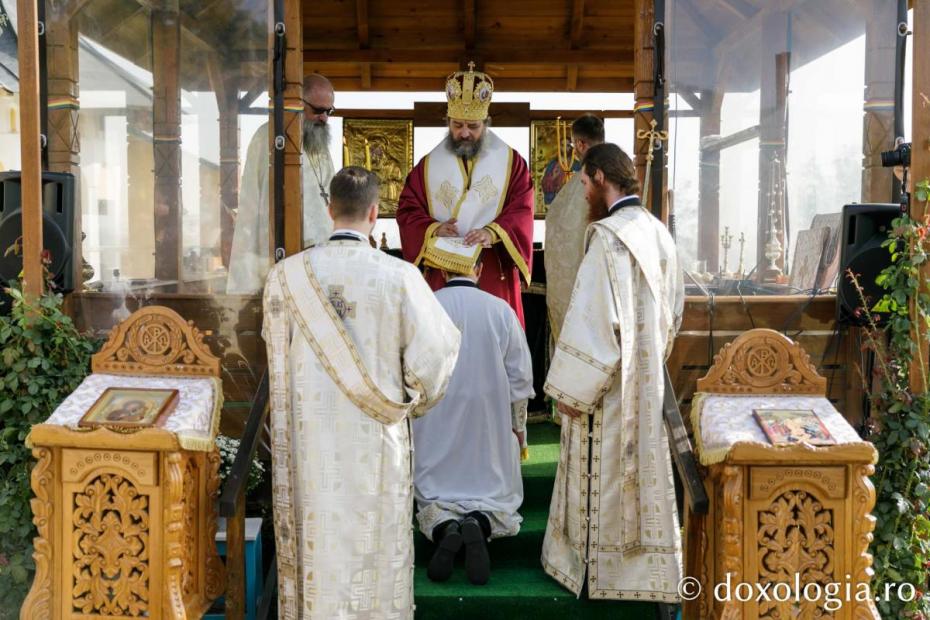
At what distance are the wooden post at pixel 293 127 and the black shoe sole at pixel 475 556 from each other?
1.78m

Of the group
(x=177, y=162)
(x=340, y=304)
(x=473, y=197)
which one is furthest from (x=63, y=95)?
(x=340, y=304)

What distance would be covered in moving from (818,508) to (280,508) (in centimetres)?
208

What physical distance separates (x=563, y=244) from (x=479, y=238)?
0.82 m

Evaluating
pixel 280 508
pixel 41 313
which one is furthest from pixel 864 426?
pixel 41 313

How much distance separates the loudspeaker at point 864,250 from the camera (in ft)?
15.5

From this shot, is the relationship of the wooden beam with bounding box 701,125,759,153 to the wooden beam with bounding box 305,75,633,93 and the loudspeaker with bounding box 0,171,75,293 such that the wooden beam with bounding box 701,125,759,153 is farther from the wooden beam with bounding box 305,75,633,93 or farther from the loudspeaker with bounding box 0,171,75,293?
the wooden beam with bounding box 305,75,633,93

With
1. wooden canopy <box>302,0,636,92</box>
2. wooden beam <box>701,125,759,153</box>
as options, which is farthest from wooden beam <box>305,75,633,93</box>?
wooden beam <box>701,125,759,153</box>

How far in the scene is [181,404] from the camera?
3932mm

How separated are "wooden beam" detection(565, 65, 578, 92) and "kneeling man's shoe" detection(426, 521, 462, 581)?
5923 millimetres

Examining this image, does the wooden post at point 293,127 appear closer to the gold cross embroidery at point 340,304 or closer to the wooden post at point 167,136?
the wooden post at point 167,136

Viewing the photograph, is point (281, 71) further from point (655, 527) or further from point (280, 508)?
point (655, 527)

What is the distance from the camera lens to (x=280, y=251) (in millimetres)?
5105

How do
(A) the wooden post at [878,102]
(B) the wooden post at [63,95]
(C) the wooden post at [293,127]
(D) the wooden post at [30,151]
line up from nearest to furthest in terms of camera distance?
(D) the wooden post at [30,151] → (C) the wooden post at [293,127] → (B) the wooden post at [63,95] → (A) the wooden post at [878,102]

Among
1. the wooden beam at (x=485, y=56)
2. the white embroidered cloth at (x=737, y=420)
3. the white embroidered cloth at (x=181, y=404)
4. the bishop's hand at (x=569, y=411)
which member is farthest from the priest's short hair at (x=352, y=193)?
the wooden beam at (x=485, y=56)
